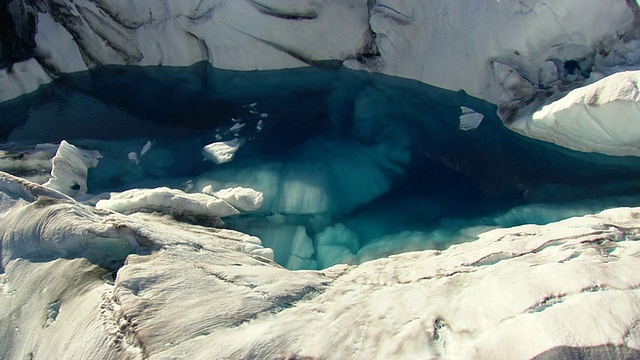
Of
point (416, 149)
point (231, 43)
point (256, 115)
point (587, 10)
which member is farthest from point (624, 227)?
point (231, 43)

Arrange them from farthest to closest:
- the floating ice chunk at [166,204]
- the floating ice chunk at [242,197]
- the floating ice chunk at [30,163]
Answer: the floating ice chunk at [30,163] → the floating ice chunk at [242,197] → the floating ice chunk at [166,204]

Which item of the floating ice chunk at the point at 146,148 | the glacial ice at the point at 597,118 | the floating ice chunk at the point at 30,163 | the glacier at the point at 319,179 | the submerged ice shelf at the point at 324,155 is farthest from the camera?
the floating ice chunk at the point at 146,148

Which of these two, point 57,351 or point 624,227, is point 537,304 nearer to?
point 624,227

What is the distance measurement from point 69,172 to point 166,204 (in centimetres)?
235

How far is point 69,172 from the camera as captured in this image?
862 centimetres

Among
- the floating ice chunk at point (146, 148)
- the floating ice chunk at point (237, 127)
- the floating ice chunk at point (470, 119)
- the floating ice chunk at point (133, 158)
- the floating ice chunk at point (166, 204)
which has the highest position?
the floating ice chunk at point (470, 119)

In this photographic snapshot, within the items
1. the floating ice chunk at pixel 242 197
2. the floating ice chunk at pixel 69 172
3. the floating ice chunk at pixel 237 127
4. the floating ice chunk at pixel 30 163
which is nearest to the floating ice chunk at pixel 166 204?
the floating ice chunk at pixel 242 197

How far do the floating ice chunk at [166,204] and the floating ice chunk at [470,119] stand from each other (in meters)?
5.00

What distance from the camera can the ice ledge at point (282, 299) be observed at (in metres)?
3.96

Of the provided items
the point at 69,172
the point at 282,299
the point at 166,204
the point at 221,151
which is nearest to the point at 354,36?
the point at 221,151

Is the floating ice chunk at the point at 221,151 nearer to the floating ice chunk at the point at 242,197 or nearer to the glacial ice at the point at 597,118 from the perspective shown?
the floating ice chunk at the point at 242,197

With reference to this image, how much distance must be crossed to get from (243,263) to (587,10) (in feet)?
26.2

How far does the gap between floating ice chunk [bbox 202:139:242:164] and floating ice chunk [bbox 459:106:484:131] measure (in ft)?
14.7

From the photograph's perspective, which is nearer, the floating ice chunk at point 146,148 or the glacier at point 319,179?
the glacier at point 319,179
